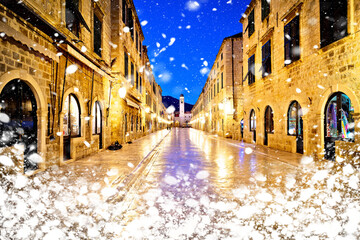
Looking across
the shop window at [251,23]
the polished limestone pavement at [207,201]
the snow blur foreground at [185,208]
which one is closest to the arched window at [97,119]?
the snow blur foreground at [185,208]

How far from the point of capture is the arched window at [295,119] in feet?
32.4

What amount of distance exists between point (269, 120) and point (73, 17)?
1206cm

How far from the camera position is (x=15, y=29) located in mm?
5000

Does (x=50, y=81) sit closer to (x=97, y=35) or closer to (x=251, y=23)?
(x=97, y=35)

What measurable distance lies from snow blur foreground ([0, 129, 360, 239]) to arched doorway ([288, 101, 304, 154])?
15.2 ft

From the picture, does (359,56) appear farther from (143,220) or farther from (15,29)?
(15,29)

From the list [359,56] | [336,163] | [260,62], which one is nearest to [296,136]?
[336,163]

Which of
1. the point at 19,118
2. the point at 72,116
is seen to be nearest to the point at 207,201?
the point at 19,118

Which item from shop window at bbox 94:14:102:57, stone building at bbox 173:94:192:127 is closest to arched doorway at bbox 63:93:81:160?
shop window at bbox 94:14:102:57

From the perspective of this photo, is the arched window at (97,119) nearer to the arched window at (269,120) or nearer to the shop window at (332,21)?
the arched window at (269,120)

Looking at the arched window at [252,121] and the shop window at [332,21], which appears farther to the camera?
the arched window at [252,121]

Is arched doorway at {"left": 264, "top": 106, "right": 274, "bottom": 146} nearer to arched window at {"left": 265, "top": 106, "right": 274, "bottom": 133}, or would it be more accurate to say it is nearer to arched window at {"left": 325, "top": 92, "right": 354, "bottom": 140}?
arched window at {"left": 265, "top": 106, "right": 274, "bottom": 133}

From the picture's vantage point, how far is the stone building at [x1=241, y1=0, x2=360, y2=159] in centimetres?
693

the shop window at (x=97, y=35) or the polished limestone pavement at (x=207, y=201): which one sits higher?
the shop window at (x=97, y=35)
